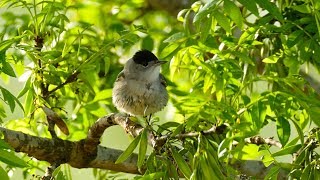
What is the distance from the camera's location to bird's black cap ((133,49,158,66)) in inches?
130

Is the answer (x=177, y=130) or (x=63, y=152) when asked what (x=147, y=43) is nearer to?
(x=63, y=152)

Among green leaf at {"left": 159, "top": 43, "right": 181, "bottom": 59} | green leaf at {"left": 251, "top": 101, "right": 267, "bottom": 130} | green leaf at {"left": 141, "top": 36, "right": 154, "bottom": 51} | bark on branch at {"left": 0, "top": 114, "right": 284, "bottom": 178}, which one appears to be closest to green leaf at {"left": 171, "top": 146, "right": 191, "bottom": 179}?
green leaf at {"left": 251, "top": 101, "right": 267, "bottom": 130}

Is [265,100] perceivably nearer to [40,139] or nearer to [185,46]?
[185,46]

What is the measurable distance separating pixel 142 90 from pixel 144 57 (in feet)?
0.78

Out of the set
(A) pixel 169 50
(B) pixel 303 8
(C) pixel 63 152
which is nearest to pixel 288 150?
(B) pixel 303 8

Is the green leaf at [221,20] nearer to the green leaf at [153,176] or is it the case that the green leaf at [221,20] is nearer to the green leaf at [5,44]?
the green leaf at [153,176]

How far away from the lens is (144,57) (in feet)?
11.0

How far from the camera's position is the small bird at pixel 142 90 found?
10.2 feet

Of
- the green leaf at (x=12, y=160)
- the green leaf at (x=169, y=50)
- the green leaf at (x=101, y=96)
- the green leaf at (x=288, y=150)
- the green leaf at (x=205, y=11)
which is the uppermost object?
the green leaf at (x=205, y=11)

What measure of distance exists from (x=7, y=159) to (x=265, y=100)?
87 centimetres

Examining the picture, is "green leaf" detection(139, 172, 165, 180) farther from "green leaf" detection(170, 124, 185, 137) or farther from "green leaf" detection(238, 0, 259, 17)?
"green leaf" detection(238, 0, 259, 17)

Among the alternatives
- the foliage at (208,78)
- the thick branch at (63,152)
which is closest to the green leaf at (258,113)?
the foliage at (208,78)

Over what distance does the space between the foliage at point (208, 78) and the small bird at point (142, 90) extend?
0.12 metres

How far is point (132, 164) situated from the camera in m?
3.28
